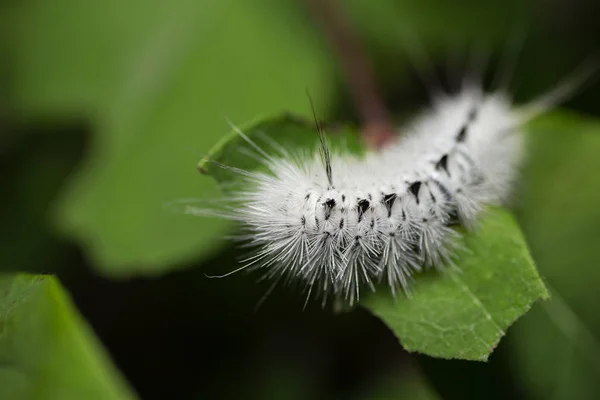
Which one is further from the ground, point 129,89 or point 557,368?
point 129,89

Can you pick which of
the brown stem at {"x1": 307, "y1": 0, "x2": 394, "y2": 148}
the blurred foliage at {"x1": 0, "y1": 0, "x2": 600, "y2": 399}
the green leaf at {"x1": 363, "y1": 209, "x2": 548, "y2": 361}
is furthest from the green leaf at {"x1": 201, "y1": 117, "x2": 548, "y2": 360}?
the brown stem at {"x1": 307, "y1": 0, "x2": 394, "y2": 148}

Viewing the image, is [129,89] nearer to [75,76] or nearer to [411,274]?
[75,76]

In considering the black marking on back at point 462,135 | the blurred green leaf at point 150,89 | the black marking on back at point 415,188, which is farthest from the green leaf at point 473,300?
the blurred green leaf at point 150,89

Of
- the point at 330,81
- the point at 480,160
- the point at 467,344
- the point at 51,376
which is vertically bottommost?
the point at 51,376

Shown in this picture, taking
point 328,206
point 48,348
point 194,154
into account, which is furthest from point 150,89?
point 48,348

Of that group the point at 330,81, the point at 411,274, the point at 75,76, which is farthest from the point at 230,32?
the point at 411,274

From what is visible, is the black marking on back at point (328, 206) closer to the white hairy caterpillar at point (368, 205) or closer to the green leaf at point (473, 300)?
the white hairy caterpillar at point (368, 205)
